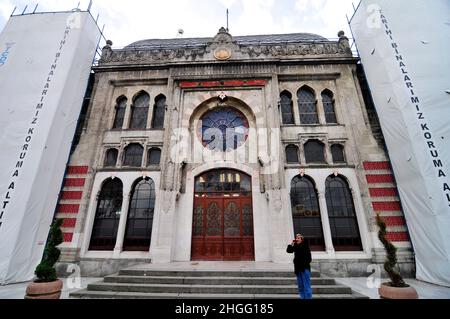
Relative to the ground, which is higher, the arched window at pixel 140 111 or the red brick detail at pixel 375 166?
the arched window at pixel 140 111

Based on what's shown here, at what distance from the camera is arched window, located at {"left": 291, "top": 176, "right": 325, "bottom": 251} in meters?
10.9

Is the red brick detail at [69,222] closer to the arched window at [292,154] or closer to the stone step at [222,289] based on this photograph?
the stone step at [222,289]

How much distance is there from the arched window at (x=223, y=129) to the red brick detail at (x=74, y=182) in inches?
289

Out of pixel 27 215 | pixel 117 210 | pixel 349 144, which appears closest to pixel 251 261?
pixel 117 210

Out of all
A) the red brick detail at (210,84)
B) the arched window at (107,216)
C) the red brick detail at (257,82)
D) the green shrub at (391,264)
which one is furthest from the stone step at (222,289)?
the red brick detail at (210,84)

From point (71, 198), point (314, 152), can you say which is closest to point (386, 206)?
point (314, 152)

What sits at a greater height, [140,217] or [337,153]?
[337,153]

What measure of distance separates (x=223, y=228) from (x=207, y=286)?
14.7 ft

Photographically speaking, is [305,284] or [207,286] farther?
[207,286]

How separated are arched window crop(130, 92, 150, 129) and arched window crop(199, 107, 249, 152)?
3903 millimetres

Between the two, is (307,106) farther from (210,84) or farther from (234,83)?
(210,84)

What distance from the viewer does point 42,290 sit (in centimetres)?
602

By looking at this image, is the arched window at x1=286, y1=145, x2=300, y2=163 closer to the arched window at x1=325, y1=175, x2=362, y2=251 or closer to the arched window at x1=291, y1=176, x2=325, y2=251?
the arched window at x1=291, y1=176, x2=325, y2=251

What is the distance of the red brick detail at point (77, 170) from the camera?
12.1 m
